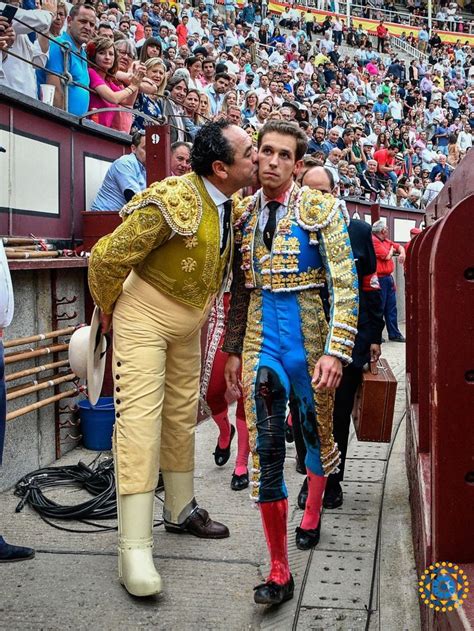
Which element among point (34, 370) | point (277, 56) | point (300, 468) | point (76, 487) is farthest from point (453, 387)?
point (277, 56)

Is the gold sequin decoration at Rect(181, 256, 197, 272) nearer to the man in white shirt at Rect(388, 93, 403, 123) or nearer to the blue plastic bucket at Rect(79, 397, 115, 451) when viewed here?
the blue plastic bucket at Rect(79, 397, 115, 451)

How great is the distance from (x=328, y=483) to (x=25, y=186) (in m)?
2.87

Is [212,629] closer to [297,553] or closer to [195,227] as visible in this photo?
[297,553]

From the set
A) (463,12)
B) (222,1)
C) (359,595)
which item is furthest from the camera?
(463,12)

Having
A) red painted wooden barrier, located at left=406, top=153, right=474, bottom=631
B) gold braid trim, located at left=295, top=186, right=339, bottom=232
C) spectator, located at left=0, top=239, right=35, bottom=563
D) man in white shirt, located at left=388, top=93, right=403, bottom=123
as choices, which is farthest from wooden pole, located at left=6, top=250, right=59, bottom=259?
man in white shirt, located at left=388, top=93, right=403, bottom=123

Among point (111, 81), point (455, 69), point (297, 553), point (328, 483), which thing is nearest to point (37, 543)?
point (297, 553)

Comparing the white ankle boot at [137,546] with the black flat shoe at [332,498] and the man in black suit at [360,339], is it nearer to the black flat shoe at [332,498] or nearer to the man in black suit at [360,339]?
the man in black suit at [360,339]

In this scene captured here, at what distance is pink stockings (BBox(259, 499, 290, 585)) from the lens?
3.01 metres

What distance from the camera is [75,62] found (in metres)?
6.85

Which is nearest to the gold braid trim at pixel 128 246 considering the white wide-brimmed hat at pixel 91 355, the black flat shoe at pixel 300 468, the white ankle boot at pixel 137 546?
the white wide-brimmed hat at pixel 91 355

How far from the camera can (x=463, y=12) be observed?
48125mm

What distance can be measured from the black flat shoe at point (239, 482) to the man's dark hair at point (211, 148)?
6.49ft

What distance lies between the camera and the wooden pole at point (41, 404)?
451 centimetres

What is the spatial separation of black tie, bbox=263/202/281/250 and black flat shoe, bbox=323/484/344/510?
1639 millimetres
